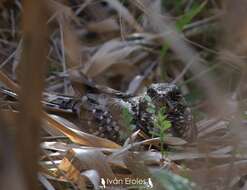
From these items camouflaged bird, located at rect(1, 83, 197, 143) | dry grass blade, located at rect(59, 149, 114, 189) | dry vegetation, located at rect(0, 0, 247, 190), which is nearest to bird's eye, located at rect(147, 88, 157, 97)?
camouflaged bird, located at rect(1, 83, 197, 143)

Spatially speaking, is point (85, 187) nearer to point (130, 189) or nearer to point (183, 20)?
point (130, 189)

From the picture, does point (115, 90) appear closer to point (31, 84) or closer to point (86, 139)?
point (86, 139)

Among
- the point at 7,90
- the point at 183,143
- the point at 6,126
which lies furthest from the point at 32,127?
the point at 7,90

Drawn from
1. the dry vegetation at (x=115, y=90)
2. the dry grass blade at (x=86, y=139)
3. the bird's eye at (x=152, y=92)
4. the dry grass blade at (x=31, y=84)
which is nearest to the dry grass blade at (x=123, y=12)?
the dry vegetation at (x=115, y=90)

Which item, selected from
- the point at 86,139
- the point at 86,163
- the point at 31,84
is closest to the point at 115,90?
the point at 86,139

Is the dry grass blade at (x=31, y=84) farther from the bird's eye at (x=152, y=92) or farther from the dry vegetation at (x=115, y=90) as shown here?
the bird's eye at (x=152, y=92)

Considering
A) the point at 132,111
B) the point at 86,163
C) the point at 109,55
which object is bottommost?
the point at 86,163

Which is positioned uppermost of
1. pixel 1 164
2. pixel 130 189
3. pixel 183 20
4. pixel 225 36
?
pixel 183 20

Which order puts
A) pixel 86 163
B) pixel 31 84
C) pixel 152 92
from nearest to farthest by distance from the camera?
pixel 31 84 < pixel 86 163 < pixel 152 92
